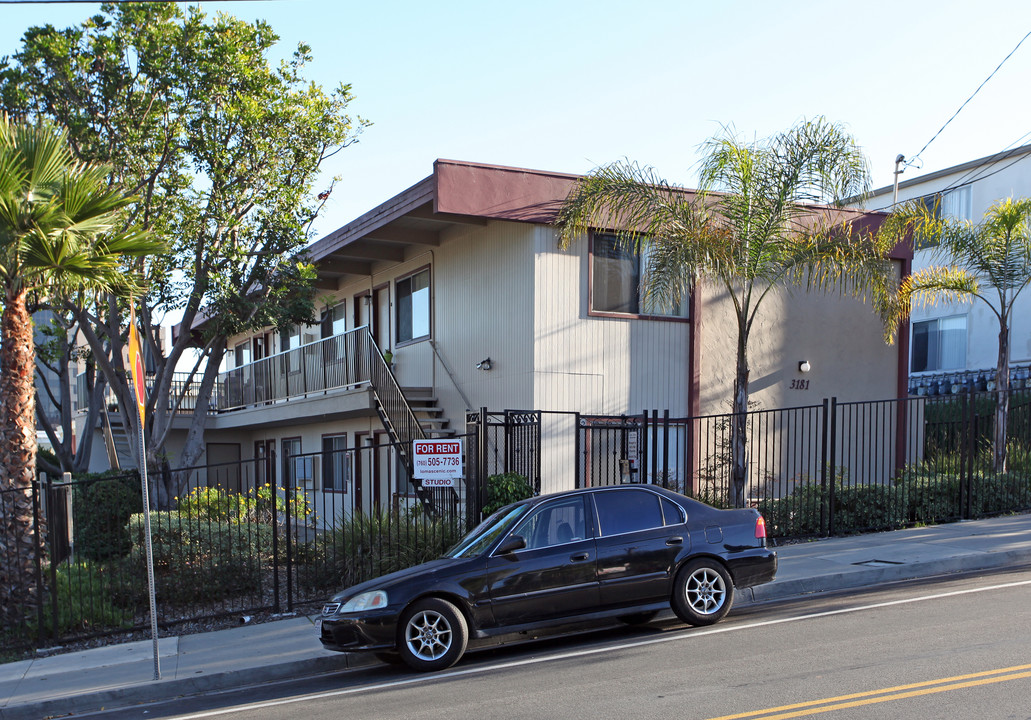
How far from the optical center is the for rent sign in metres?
12.0

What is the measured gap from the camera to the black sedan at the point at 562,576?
8.52 meters

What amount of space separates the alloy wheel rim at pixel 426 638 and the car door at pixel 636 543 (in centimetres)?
152

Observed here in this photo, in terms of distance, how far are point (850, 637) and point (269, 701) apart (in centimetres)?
488

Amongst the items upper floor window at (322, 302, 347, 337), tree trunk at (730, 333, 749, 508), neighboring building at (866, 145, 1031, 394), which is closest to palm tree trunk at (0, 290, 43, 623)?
tree trunk at (730, 333, 749, 508)

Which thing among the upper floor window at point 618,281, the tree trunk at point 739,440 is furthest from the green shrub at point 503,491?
the upper floor window at point 618,281

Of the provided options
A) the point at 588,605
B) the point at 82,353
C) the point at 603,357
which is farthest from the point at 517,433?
the point at 82,353

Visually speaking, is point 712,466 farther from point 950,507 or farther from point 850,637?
point 850,637

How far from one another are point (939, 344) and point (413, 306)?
53.6 ft

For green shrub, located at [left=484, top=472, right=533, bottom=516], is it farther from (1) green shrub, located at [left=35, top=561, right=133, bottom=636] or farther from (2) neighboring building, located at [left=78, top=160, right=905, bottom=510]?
(1) green shrub, located at [left=35, top=561, right=133, bottom=636]

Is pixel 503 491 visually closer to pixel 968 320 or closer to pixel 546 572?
pixel 546 572

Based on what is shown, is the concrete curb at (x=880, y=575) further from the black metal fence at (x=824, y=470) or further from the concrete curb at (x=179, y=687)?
the concrete curb at (x=179, y=687)

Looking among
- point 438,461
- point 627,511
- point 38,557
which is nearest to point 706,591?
point 627,511

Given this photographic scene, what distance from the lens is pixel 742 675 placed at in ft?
23.6

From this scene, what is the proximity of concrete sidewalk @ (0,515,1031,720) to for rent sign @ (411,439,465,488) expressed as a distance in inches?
89.9
